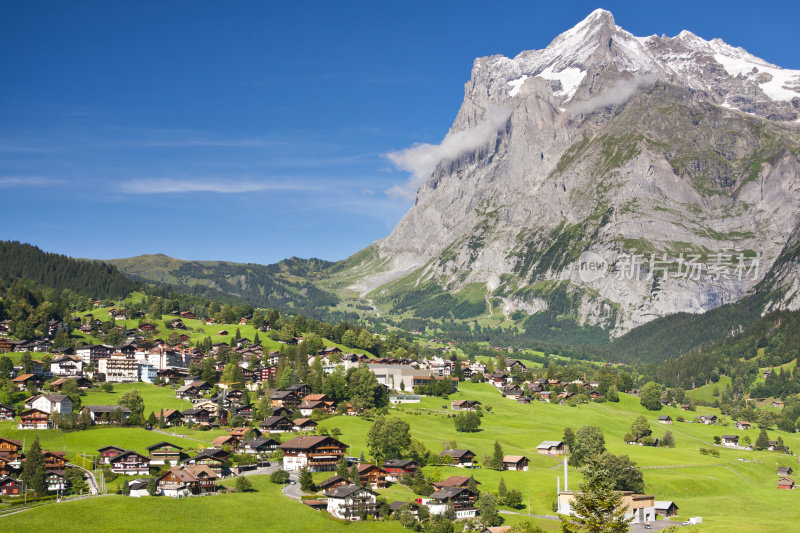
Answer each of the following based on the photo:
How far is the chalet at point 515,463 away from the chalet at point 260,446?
36752 millimetres

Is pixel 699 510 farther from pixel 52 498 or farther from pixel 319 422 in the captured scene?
pixel 52 498

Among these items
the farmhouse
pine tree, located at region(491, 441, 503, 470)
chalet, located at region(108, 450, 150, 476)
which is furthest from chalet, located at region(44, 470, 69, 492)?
the farmhouse

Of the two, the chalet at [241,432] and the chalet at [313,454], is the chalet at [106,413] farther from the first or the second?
the chalet at [313,454]

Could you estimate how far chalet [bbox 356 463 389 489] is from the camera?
114 metres

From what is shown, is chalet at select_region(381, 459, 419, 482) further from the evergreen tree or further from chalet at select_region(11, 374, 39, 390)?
the evergreen tree

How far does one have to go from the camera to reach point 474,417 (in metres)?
158

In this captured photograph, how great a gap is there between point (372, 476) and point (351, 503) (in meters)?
13.2

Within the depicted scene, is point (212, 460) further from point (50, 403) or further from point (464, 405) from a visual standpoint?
point (464, 405)

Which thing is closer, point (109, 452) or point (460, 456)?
point (109, 452)

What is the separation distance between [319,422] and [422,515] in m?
52.2

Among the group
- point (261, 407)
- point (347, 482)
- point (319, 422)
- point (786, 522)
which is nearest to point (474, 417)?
point (319, 422)

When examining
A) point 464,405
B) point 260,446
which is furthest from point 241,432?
point 464,405

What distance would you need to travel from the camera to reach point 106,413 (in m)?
139

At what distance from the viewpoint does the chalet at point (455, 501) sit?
10506 centimetres
